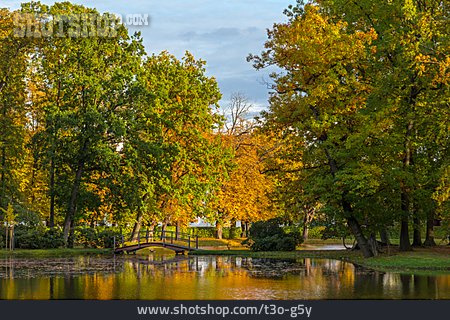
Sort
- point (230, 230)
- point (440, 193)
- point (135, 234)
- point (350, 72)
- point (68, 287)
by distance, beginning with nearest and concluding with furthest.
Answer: point (68, 287) → point (440, 193) → point (350, 72) → point (135, 234) → point (230, 230)

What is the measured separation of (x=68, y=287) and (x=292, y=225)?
55.1m

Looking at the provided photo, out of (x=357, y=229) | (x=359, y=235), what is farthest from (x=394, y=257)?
(x=357, y=229)

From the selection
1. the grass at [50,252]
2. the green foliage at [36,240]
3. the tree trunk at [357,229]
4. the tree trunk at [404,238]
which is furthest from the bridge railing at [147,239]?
the tree trunk at [404,238]

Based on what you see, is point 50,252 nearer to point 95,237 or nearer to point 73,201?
point 73,201

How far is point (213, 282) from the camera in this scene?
87.5 ft

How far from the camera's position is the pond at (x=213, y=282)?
22031 millimetres

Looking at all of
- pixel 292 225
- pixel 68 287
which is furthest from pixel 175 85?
pixel 68 287

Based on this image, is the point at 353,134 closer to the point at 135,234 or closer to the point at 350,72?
the point at 350,72

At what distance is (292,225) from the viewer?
7781 centimetres

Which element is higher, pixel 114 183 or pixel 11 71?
pixel 11 71

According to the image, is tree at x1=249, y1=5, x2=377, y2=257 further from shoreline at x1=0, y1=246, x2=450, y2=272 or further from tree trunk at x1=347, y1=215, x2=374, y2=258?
shoreline at x1=0, y1=246, x2=450, y2=272

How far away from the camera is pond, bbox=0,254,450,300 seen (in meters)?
22.0

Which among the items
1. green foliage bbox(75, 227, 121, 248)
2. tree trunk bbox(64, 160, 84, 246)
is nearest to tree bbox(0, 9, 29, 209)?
tree trunk bbox(64, 160, 84, 246)

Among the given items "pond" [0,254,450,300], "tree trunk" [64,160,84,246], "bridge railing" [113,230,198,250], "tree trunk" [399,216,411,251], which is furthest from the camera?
"tree trunk" [64,160,84,246]
